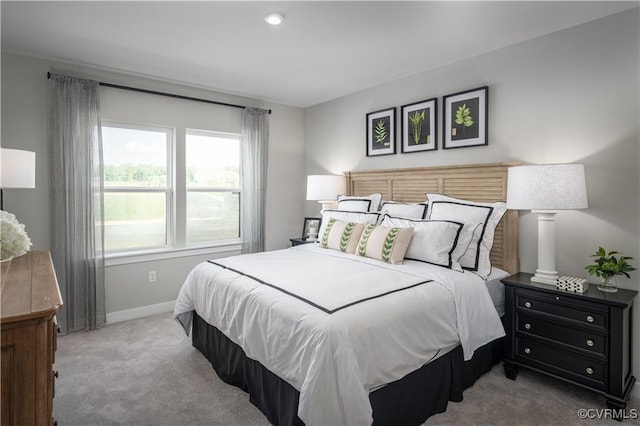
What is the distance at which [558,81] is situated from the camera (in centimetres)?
267

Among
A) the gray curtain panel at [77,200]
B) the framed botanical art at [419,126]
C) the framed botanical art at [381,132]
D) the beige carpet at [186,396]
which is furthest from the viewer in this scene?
the framed botanical art at [381,132]

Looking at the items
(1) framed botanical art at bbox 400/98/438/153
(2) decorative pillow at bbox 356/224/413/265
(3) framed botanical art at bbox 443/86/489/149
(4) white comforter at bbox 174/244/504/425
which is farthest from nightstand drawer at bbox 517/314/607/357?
(1) framed botanical art at bbox 400/98/438/153

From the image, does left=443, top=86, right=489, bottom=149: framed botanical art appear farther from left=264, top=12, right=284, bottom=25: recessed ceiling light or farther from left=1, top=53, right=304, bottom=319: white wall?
left=1, top=53, right=304, bottom=319: white wall

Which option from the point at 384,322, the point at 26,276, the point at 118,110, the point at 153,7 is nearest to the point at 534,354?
the point at 384,322

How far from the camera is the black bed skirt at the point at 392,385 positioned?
180 centimetres

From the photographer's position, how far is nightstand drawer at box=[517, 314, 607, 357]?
6.96ft

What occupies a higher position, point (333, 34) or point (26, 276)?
point (333, 34)

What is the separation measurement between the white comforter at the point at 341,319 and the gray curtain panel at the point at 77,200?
4.43 feet

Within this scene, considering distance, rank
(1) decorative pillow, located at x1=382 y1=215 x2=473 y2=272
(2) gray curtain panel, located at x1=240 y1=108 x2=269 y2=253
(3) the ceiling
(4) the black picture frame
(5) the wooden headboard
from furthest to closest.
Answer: (4) the black picture frame < (2) gray curtain panel, located at x1=240 y1=108 x2=269 y2=253 < (5) the wooden headboard < (1) decorative pillow, located at x1=382 y1=215 x2=473 y2=272 < (3) the ceiling

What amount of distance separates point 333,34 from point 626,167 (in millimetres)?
2267

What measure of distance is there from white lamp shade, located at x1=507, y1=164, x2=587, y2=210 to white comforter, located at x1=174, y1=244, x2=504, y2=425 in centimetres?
67

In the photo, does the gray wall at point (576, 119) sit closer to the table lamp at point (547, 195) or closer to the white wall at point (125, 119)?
the table lamp at point (547, 195)

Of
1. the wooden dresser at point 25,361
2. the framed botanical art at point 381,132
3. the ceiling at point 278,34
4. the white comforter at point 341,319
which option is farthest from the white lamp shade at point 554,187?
the wooden dresser at point 25,361

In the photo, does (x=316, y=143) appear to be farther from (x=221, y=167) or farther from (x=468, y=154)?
(x=468, y=154)
